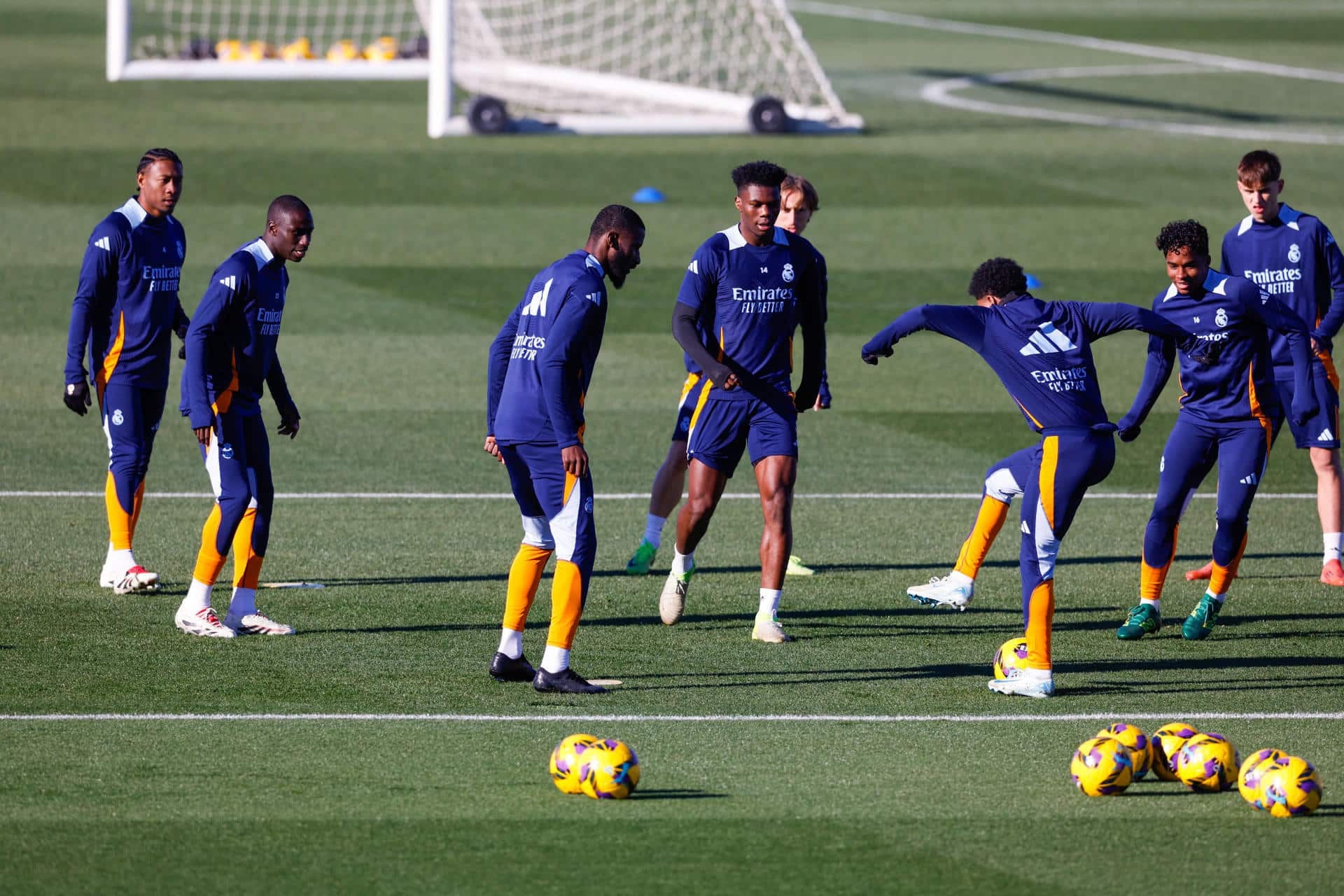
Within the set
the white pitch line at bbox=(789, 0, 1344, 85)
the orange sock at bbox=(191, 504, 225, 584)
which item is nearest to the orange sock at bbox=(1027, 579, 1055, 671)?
the orange sock at bbox=(191, 504, 225, 584)

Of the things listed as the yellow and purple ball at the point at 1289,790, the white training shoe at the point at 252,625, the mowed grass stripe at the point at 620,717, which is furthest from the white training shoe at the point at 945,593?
the white training shoe at the point at 252,625

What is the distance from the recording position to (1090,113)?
1316 inches

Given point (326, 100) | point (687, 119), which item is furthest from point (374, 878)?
point (326, 100)

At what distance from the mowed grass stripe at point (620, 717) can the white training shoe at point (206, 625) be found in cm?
138

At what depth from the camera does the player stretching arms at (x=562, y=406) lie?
879cm

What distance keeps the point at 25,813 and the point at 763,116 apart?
22933 millimetres

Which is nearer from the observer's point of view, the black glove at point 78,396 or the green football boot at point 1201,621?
the green football boot at point 1201,621

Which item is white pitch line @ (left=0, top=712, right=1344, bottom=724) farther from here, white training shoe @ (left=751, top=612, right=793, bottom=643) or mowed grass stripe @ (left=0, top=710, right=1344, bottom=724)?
white training shoe @ (left=751, top=612, right=793, bottom=643)

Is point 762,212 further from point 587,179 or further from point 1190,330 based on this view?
point 587,179

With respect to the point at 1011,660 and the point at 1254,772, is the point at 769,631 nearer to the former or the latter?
the point at 1011,660

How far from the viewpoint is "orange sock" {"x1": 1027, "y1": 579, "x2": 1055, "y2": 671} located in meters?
9.09

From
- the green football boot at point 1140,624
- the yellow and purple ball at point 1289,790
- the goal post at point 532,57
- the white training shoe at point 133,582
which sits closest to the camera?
the yellow and purple ball at point 1289,790

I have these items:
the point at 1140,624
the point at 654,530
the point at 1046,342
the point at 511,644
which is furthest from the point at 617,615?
the point at 1046,342

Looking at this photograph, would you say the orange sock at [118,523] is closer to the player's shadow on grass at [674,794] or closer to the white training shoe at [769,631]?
the white training shoe at [769,631]
